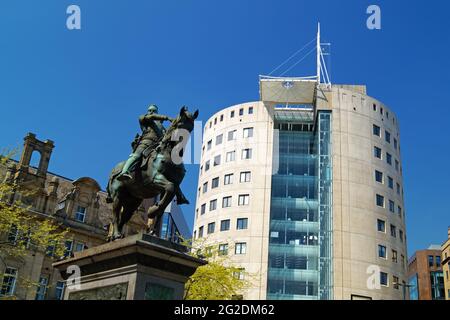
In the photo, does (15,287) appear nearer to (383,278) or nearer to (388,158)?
(383,278)

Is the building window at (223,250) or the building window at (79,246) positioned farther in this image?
the building window at (223,250)

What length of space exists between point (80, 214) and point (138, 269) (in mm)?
48459

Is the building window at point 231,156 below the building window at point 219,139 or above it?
below

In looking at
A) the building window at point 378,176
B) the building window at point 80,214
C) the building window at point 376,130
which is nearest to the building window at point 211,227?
the building window at point 80,214

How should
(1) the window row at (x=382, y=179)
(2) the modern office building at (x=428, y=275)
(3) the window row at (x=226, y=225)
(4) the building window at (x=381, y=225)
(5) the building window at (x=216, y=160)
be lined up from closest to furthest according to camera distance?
(4) the building window at (x=381, y=225), (3) the window row at (x=226, y=225), (1) the window row at (x=382, y=179), (5) the building window at (x=216, y=160), (2) the modern office building at (x=428, y=275)

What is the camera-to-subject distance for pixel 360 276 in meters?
69.1

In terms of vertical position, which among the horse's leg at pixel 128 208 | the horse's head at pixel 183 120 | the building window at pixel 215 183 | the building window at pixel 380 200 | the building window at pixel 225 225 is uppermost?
the building window at pixel 215 183

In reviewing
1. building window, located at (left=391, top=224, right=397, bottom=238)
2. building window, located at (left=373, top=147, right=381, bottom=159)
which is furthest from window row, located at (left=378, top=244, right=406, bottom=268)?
building window, located at (left=373, top=147, right=381, bottom=159)

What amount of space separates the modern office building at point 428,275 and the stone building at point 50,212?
94.3 meters

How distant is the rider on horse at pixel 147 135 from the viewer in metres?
13.6

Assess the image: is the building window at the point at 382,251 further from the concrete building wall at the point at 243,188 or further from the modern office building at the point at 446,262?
the modern office building at the point at 446,262

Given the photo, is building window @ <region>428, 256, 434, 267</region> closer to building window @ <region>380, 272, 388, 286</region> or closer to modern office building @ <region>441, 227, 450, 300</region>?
modern office building @ <region>441, 227, 450, 300</region>
